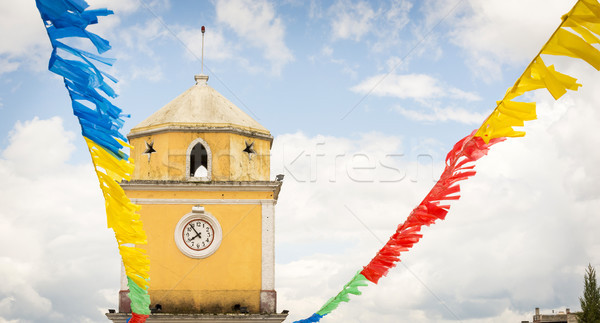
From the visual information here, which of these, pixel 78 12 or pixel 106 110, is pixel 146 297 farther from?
pixel 78 12

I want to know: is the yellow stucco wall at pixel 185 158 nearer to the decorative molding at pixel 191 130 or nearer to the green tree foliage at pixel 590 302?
the decorative molding at pixel 191 130

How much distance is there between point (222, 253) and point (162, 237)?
→ 1.71 m

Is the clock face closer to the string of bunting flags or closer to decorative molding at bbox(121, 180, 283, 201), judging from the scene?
decorative molding at bbox(121, 180, 283, 201)

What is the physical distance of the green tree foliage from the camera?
28938 millimetres

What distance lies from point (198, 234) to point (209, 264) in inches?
35.4

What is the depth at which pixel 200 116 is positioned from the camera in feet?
68.0

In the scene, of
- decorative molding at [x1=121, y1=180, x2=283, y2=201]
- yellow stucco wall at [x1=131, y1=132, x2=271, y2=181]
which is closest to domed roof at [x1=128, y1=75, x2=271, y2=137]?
yellow stucco wall at [x1=131, y1=132, x2=271, y2=181]

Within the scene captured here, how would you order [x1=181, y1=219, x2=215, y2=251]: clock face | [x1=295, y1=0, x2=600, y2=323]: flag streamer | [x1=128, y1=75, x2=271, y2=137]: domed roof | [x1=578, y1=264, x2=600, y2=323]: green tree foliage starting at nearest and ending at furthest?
[x1=295, y1=0, x2=600, y2=323]: flag streamer → [x1=181, y1=219, x2=215, y2=251]: clock face → [x1=128, y1=75, x2=271, y2=137]: domed roof → [x1=578, y1=264, x2=600, y2=323]: green tree foliage

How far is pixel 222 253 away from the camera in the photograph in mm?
20234

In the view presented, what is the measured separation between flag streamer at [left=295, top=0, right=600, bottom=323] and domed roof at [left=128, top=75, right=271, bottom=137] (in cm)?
1151

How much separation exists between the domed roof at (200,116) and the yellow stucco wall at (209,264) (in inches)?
75.9

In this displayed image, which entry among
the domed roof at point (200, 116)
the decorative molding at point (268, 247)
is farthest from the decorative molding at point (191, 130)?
the decorative molding at point (268, 247)

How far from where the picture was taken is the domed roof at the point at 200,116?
20438 millimetres

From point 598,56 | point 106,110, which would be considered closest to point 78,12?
point 106,110
